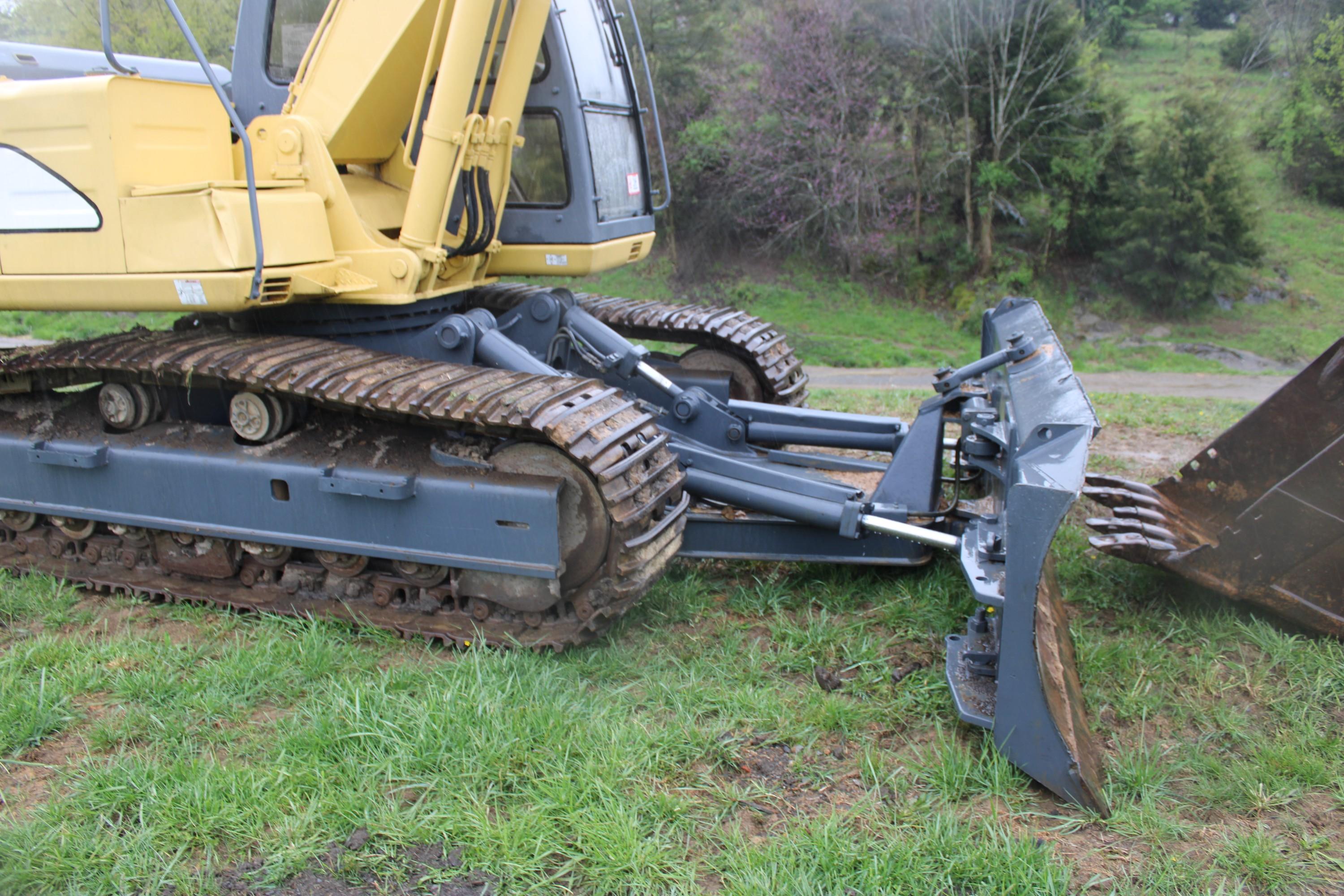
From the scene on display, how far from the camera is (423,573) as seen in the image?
4.10 m

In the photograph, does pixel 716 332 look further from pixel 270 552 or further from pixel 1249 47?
pixel 1249 47

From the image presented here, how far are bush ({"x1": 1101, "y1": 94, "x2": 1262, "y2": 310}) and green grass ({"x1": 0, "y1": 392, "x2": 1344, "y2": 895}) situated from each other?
12.4 metres

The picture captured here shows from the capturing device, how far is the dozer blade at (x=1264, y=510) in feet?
12.2

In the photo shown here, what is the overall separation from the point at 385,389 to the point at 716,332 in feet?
8.60

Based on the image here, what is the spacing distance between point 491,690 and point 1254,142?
1974cm

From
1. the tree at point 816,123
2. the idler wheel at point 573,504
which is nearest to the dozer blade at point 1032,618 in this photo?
the idler wheel at point 573,504

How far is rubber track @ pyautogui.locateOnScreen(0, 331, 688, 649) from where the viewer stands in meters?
3.66

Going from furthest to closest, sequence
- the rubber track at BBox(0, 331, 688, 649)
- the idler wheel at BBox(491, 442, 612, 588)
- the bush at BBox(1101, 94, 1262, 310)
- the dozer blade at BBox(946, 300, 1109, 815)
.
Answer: the bush at BBox(1101, 94, 1262, 310) < the idler wheel at BBox(491, 442, 612, 588) < the rubber track at BBox(0, 331, 688, 649) < the dozer blade at BBox(946, 300, 1109, 815)

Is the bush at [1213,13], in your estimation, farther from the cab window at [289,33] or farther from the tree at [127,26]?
the cab window at [289,33]

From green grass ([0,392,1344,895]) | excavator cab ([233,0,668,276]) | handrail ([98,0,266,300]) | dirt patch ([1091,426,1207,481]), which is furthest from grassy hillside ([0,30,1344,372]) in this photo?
handrail ([98,0,266,300])

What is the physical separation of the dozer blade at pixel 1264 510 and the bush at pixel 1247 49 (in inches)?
719

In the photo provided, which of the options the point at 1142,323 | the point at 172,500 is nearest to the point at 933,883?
the point at 172,500

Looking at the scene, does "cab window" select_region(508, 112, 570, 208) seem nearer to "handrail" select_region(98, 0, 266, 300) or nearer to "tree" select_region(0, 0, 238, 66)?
"handrail" select_region(98, 0, 266, 300)

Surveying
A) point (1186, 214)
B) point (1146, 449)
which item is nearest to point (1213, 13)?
point (1186, 214)
